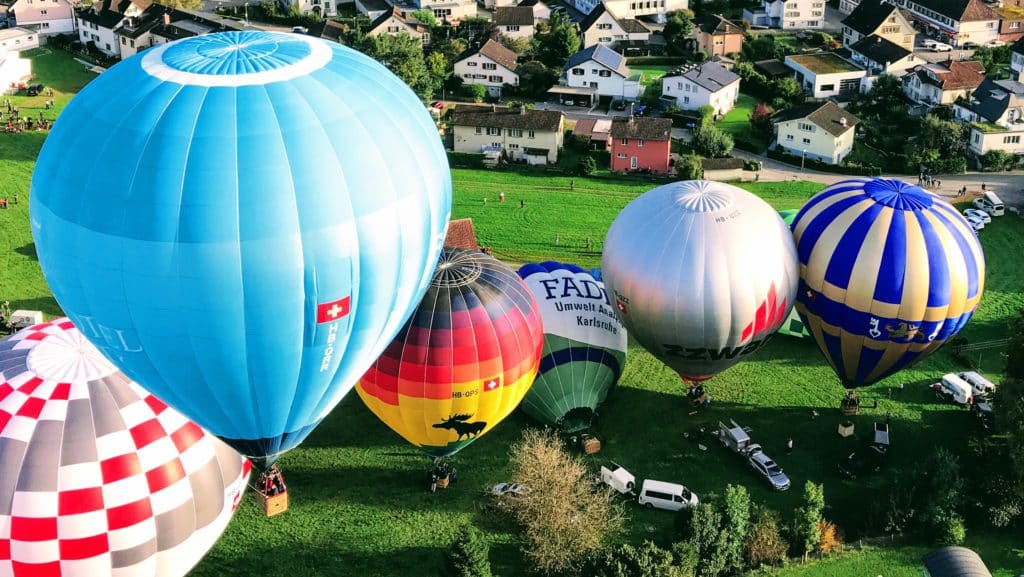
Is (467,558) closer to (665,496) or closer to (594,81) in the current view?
(665,496)

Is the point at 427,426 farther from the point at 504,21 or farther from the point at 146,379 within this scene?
the point at 504,21

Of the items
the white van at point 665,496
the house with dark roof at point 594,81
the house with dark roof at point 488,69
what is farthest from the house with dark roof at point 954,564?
the house with dark roof at point 488,69

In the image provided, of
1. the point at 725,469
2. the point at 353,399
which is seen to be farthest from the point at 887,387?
the point at 353,399

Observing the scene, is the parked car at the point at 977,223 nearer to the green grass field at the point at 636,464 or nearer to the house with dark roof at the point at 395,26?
the green grass field at the point at 636,464

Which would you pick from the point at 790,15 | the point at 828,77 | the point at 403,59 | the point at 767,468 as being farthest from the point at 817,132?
the point at 767,468

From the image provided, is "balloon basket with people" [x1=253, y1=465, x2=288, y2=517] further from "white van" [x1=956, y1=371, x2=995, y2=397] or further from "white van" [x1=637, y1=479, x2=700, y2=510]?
"white van" [x1=956, y1=371, x2=995, y2=397]

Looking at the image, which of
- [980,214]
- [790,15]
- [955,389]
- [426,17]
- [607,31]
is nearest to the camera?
[955,389]
